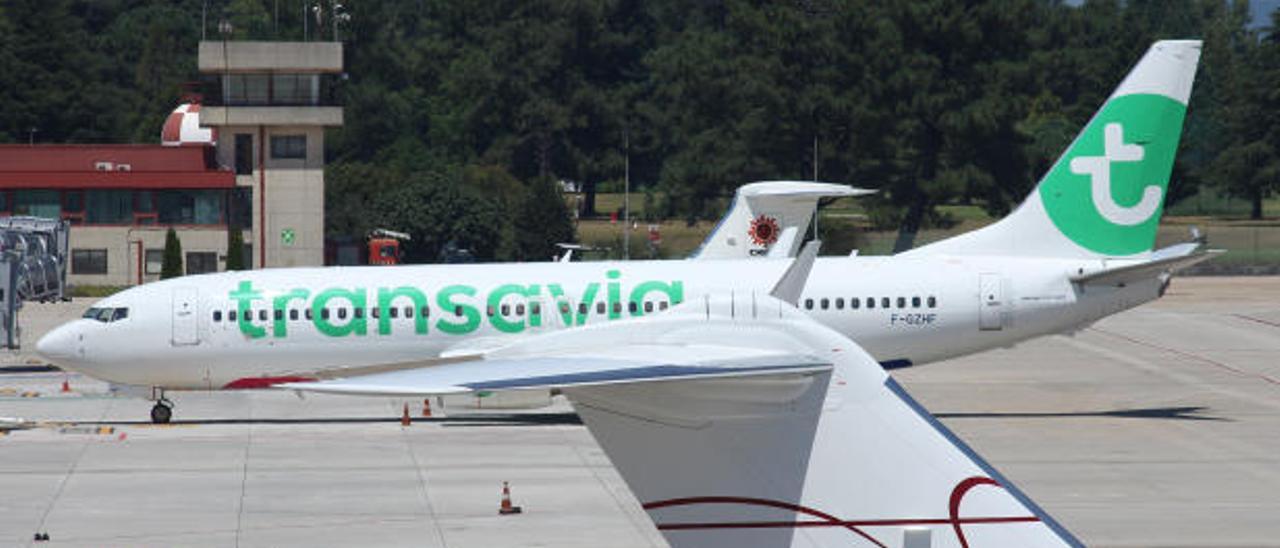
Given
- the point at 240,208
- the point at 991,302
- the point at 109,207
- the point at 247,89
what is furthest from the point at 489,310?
the point at 109,207

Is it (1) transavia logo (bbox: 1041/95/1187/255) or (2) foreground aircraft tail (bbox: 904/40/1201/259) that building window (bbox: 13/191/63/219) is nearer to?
(2) foreground aircraft tail (bbox: 904/40/1201/259)

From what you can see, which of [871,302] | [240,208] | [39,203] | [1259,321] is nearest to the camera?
[871,302]

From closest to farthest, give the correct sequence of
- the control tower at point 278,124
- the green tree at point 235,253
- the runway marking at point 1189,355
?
the runway marking at point 1189,355
the green tree at point 235,253
the control tower at point 278,124

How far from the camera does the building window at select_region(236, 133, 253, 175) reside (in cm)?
8369

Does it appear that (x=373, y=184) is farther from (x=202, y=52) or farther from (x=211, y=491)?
(x=211, y=491)

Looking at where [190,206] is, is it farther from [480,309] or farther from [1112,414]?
[1112,414]

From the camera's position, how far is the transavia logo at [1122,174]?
39.8 m

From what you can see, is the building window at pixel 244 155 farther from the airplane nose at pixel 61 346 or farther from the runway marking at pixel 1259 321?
the airplane nose at pixel 61 346

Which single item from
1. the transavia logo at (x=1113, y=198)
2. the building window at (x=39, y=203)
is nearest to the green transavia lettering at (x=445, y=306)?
the transavia logo at (x=1113, y=198)

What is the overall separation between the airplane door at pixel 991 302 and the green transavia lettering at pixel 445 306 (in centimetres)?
585

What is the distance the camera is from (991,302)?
3959 centimetres

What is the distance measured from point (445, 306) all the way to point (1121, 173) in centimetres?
1348

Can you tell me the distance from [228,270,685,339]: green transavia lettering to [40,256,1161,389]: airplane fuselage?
0.02m

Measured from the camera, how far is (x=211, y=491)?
106 ft
